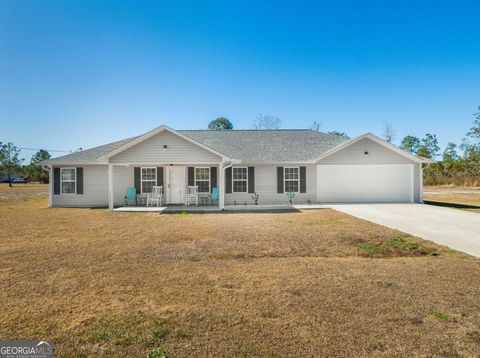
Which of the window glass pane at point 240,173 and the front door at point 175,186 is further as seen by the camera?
the window glass pane at point 240,173

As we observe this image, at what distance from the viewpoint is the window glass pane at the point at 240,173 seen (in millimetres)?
16688

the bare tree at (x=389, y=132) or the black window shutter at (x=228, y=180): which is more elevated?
the bare tree at (x=389, y=132)

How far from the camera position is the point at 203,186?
53.8ft

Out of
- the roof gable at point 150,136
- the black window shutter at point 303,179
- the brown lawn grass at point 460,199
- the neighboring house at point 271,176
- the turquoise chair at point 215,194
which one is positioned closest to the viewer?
the roof gable at point 150,136

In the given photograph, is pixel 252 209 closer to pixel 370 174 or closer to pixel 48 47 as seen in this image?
pixel 370 174

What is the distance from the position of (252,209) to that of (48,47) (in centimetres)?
1350

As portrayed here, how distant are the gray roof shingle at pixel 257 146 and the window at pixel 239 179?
2.42 ft

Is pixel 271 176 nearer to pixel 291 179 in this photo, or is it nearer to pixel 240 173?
pixel 291 179

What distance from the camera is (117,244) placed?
7.30 m

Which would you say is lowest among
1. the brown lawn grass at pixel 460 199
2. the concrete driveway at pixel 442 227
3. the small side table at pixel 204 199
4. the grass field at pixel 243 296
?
the grass field at pixel 243 296

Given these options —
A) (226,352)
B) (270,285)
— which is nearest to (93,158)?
(270,285)

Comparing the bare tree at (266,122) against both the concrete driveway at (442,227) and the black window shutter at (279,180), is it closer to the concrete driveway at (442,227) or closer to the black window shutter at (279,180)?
the black window shutter at (279,180)

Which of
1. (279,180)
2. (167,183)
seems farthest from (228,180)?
(167,183)

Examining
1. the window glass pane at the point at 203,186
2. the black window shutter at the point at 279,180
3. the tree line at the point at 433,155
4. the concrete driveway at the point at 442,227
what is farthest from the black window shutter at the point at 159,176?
the tree line at the point at 433,155
